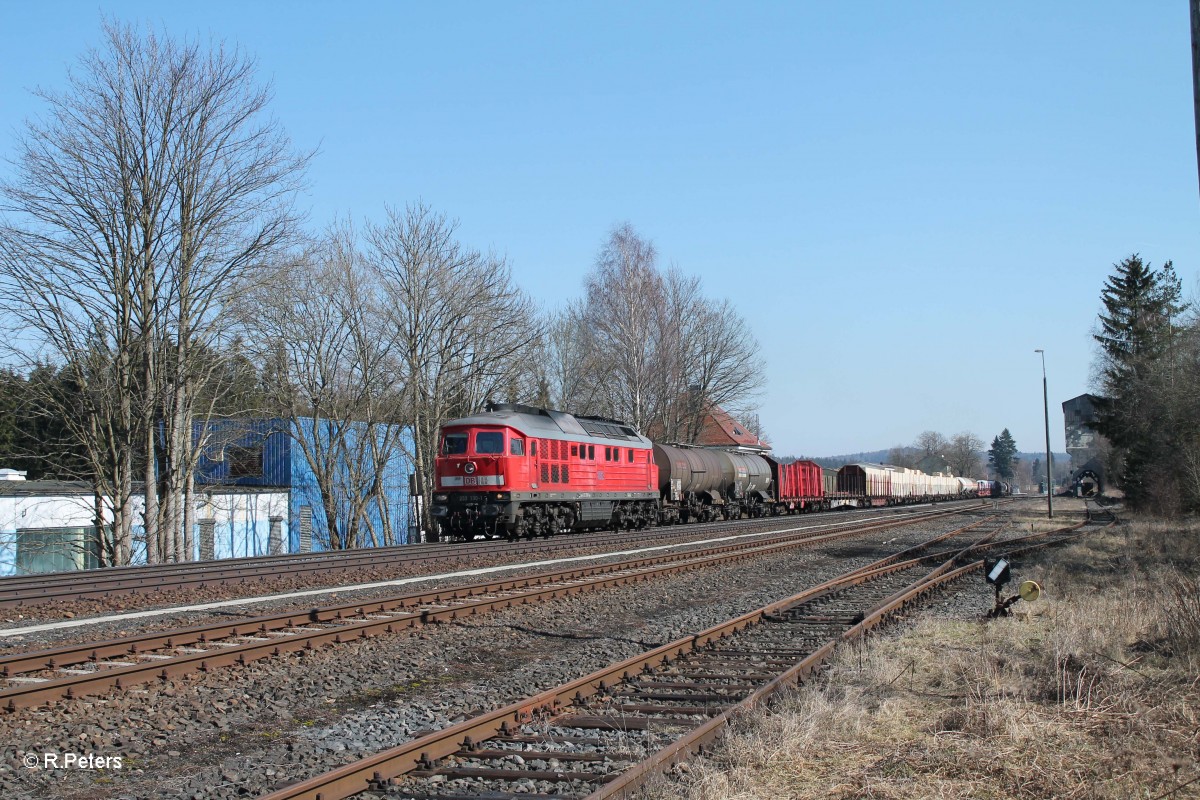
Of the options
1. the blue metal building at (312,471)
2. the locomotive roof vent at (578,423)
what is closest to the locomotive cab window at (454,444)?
the locomotive roof vent at (578,423)

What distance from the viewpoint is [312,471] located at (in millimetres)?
38438

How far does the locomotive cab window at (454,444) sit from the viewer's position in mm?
24656

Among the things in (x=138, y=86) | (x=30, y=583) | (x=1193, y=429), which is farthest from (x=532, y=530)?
(x=1193, y=429)

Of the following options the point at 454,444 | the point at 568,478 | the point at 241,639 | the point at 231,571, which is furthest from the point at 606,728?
the point at 568,478

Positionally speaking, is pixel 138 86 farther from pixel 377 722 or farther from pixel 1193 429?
pixel 1193 429

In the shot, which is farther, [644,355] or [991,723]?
[644,355]

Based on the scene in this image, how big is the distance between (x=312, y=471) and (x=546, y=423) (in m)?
16.0

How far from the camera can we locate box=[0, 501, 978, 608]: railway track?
14.3 metres

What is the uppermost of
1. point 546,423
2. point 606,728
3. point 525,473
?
point 546,423

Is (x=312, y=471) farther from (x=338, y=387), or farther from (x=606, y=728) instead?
(x=606, y=728)

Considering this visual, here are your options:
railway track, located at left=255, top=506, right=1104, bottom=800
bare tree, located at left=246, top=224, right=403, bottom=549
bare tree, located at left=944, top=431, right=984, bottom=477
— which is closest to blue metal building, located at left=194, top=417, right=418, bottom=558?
bare tree, located at left=246, top=224, right=403, bottom=549

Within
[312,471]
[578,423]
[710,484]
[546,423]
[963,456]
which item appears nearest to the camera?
[546,423]

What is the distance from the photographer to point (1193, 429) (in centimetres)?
3291

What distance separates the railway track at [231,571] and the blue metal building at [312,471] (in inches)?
528
